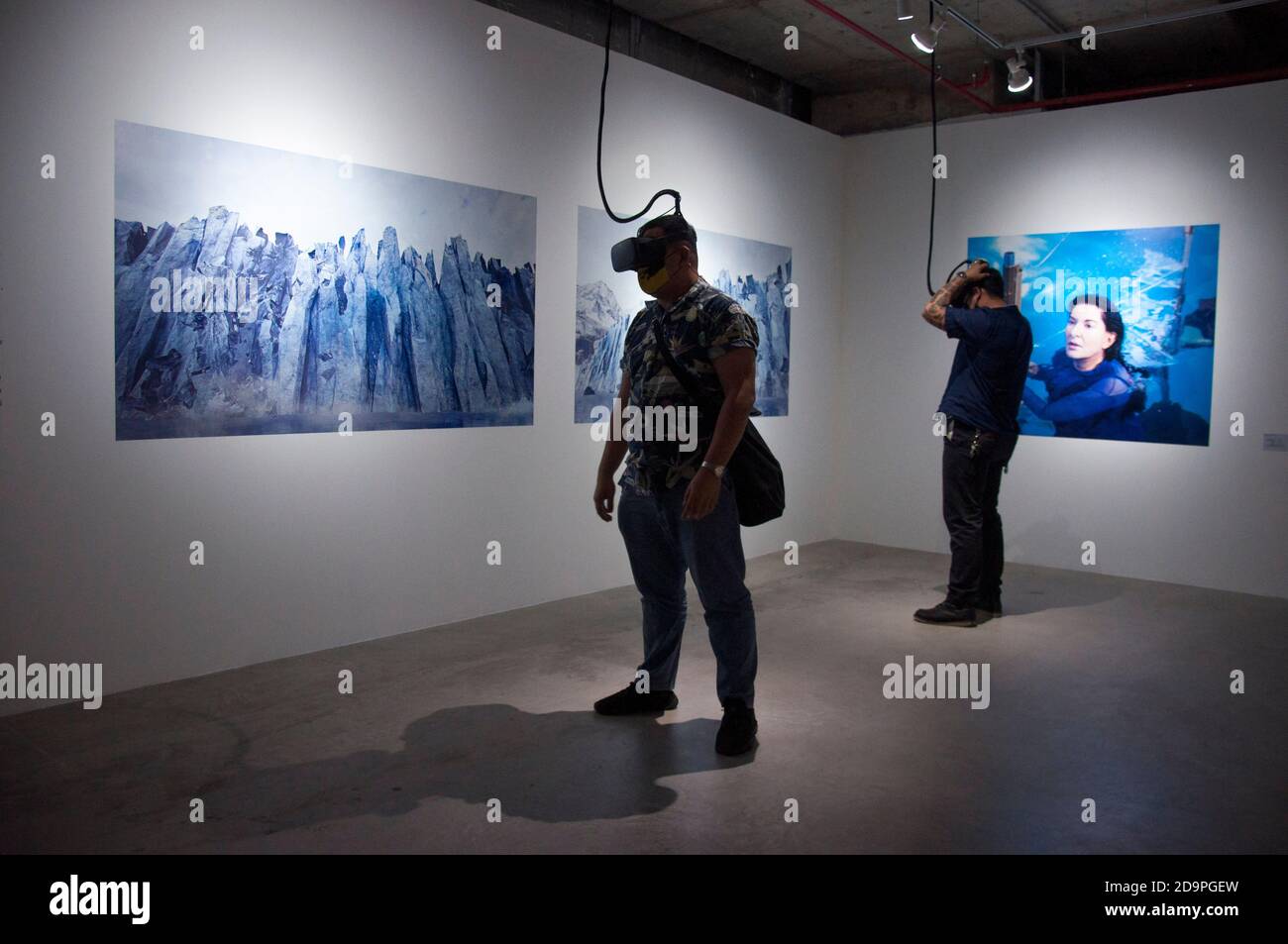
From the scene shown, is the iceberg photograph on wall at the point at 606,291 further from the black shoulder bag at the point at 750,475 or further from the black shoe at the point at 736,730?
the black shoe at the point at 736,730

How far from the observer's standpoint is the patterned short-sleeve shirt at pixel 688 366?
3232mm

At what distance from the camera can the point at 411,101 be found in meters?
4.77

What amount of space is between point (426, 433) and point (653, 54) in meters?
3.60

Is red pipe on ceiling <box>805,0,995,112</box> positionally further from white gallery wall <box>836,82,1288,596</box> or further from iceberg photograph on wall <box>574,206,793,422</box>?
iceberg photograph on wall <box>574,206,793,422</box>

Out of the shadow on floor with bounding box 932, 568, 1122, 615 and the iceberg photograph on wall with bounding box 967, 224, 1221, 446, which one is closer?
the shadow on floor with bounding box 932, 568, 1122, 615

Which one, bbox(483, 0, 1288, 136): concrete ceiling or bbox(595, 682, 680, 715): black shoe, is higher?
bbox(483, 0, 1288, 136): concrete ceiling

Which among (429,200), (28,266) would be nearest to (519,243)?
(429,200)

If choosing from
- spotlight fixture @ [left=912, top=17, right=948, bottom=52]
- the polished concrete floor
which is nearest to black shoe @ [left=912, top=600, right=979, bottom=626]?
the polished concrete floor

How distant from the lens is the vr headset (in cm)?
335

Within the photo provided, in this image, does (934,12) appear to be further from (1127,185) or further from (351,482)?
(351,482)

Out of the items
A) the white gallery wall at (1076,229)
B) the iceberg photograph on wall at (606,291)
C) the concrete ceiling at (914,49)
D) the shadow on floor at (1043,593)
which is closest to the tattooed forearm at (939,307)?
the iceberg photograph on wall at (606,291)

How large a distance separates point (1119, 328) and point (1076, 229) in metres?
0.73

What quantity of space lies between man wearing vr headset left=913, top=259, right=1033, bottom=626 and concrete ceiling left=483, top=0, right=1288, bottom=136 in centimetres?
224

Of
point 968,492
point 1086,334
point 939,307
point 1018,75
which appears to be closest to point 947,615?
point 968,492
